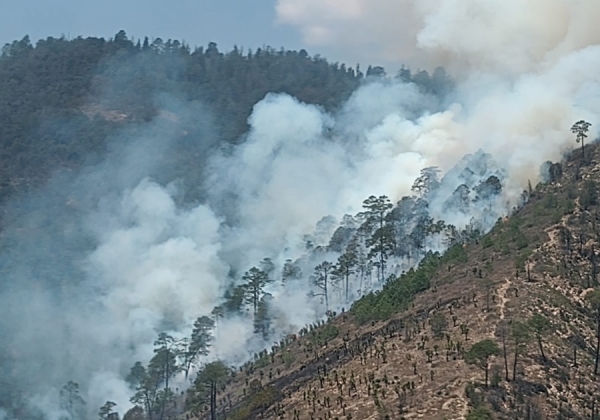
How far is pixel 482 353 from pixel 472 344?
3.57 metres

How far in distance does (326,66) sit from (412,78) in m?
26.6

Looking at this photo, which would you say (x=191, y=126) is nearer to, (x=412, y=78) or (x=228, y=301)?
(x=412, y=78)

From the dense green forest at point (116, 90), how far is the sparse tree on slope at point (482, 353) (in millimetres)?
89736

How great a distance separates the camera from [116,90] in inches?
6063

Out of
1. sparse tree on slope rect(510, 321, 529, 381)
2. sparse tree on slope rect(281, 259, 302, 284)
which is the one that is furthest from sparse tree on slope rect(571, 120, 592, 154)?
Answer: sparse tree on slope rect(510, 321, 529, 381)

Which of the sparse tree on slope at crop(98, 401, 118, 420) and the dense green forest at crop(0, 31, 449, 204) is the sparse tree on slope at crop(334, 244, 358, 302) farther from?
the dense green forest at crop(0, 31, 449, 204)

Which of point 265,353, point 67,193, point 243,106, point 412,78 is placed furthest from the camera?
point 412,78

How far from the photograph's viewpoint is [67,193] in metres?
121

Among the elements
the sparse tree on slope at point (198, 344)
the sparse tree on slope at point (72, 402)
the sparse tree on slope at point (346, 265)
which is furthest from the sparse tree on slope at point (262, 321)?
the sparse tree on slope at point (72, 402)

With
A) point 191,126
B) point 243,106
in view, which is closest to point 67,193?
point 191,126

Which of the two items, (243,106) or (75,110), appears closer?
(75,110)

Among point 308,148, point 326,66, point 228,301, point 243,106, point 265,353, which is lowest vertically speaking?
point 265,353

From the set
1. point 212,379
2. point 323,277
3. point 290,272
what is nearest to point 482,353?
point 212,379

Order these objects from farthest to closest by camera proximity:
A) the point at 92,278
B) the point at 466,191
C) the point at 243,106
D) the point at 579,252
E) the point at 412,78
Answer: the point at 412,78, the point at 243,106, the point at 92,278, the point at 466,191, the point at 579,252
